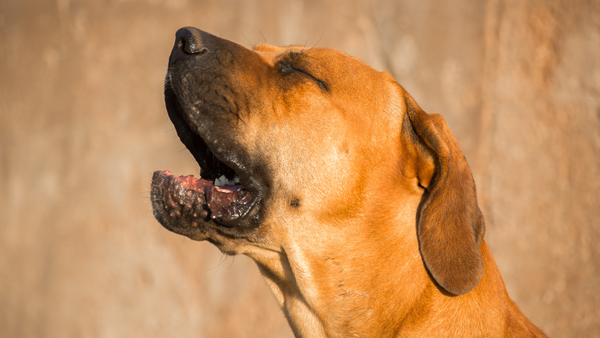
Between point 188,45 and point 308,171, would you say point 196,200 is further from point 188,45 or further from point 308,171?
point 188,45

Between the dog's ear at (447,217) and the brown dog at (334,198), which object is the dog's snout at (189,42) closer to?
the brown dog at (334,198)

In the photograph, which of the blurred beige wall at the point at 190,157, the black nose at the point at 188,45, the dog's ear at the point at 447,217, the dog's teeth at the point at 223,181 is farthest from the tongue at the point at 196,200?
the blurred beige wall at the point at 190,157

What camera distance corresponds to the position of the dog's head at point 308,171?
237cm

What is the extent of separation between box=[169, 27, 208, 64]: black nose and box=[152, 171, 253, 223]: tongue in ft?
2.08

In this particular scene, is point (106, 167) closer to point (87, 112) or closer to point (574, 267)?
point (87, 112)

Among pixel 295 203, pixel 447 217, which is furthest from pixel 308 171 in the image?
pixel 447 217

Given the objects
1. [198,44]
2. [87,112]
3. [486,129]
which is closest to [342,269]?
[198,44]

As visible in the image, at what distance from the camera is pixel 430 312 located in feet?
7.86

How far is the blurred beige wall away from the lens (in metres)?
4.80

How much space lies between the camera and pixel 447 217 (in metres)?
2.39

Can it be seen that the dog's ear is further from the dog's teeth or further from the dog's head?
Result: the dog's teeth

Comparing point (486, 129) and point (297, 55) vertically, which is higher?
point (297, 55)

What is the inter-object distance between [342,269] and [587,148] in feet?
11.8

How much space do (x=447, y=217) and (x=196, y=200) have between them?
1.28 metres
